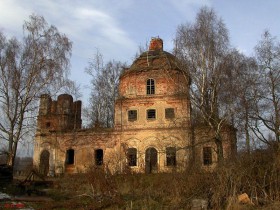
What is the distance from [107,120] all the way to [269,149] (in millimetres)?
28973

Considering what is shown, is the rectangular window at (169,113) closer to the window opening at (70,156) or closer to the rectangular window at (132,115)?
the rectangular window at (132,115)

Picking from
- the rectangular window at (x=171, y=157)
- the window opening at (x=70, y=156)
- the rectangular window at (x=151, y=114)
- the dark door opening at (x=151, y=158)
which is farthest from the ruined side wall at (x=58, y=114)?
the rectangular window at (x=171, y=157)

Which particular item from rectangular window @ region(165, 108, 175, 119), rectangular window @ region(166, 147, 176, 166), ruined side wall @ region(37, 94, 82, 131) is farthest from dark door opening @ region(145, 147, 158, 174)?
ruined side wall @ region(37, 94, 82, 131)

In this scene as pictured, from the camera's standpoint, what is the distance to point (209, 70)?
20297 mm

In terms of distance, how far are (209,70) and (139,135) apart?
10.2 meters

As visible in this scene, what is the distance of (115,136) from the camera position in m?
29.0

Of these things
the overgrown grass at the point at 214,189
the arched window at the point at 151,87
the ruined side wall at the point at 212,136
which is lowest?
the overgrown grass at the point at 214,189

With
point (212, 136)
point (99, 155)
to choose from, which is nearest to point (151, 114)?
point (99, 155)

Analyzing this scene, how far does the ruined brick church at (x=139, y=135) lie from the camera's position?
A: 2680 cm

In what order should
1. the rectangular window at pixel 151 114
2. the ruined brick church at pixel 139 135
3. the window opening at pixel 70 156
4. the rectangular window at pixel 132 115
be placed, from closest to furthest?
the ruined brick church at pixel 139 135, the rectangular window at pixel 151 114, the rectangular window at pixel 132 115, the window opening at pixel 70 156

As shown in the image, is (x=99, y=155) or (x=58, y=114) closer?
(x=99, y=155)

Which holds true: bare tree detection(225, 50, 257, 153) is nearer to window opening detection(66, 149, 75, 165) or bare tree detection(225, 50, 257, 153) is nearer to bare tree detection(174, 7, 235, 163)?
bare tree detection(174, 7, 235, 163)

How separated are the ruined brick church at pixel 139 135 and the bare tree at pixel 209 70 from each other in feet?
18.3

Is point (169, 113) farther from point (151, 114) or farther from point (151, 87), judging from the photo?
point (151, 87)
